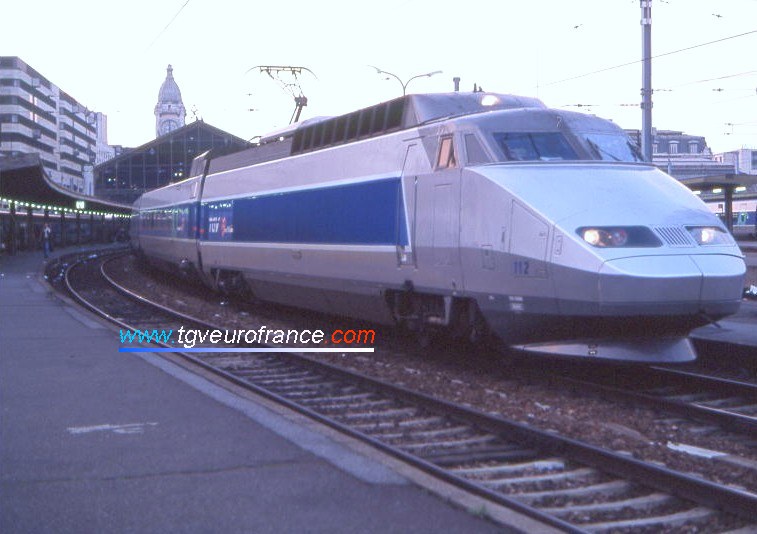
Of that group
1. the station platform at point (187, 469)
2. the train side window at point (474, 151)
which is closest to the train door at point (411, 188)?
the train side window at point (474, 151)

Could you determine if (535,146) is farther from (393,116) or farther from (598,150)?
(393,116)

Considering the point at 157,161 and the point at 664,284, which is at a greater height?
the point at 157,161

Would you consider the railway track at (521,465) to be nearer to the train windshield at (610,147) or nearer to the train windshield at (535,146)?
the train windshield at (535,146)

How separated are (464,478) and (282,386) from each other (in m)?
4.84

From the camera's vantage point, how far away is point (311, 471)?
646cm

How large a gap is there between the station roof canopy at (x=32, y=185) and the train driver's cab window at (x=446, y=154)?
21.3 m

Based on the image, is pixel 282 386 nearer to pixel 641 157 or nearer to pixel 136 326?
pixel 641 157

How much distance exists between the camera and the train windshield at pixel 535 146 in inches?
423

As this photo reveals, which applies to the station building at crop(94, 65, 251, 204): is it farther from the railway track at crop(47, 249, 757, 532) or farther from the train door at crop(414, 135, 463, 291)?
the railway track at crop(47, 249, 757, 532)

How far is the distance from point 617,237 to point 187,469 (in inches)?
182

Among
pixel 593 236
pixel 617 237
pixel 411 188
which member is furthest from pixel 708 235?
pixel 411 188

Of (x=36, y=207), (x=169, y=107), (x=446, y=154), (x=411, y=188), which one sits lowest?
(x=411, y=188)

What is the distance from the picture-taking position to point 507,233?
9938mm

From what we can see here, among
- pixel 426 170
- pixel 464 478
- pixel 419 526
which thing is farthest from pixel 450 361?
pixel 419 526
